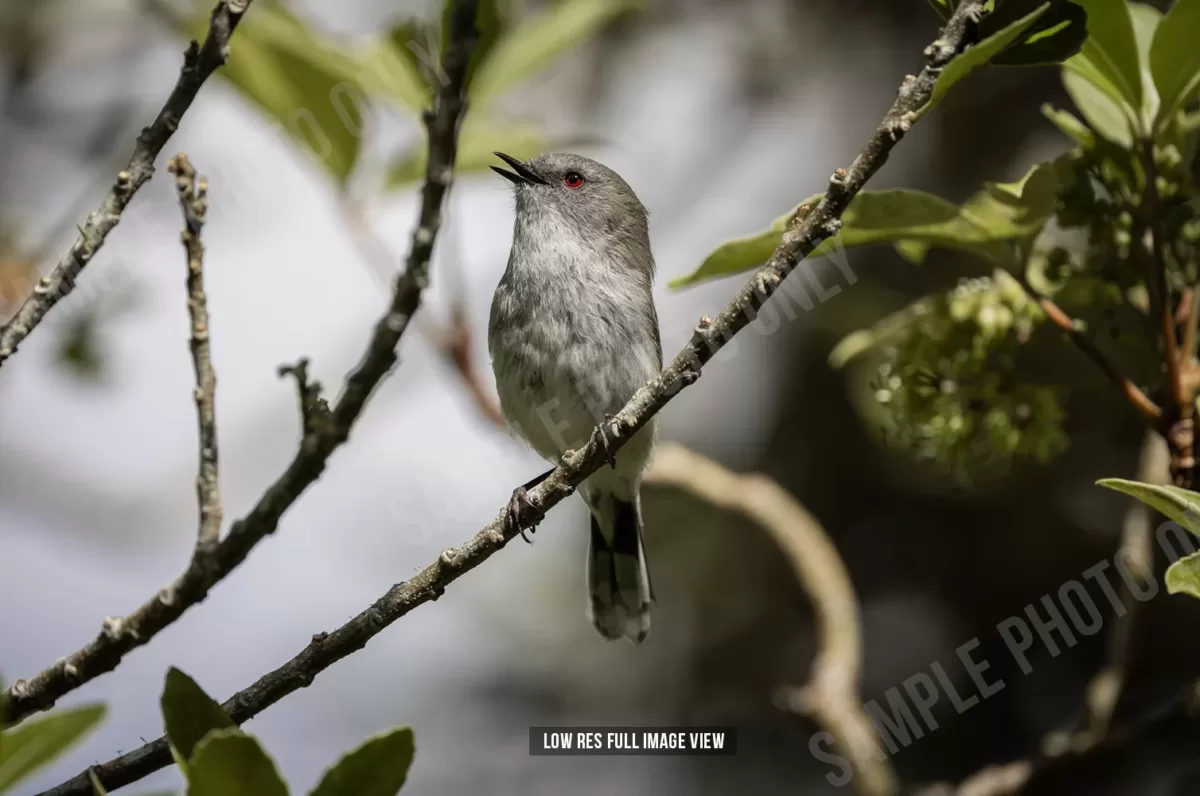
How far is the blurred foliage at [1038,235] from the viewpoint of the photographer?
2.53 metres

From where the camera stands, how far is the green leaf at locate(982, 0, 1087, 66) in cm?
204

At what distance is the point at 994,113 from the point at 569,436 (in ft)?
9.47

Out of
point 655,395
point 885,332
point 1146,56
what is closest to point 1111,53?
point 1146,56

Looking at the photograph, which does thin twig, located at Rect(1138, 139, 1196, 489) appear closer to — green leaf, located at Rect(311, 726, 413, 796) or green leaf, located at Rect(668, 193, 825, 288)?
green leaf, located at Rect(668, 193, 825, 288)

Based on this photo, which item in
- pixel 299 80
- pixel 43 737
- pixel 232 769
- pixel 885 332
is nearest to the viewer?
pixel 43 737

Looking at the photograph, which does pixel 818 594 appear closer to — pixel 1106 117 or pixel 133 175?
pixel 1106 117

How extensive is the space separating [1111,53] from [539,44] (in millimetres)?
1856

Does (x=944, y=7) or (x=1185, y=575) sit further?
(x=944, y=7)

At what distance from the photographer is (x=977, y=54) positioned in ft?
6.29

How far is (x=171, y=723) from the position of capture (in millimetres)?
1709

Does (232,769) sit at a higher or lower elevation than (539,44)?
lower

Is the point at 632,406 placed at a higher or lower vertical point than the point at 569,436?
lower

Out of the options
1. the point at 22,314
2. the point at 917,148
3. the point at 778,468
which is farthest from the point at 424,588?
the point at 917,148

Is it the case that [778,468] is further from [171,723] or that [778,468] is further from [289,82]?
[171,723]
